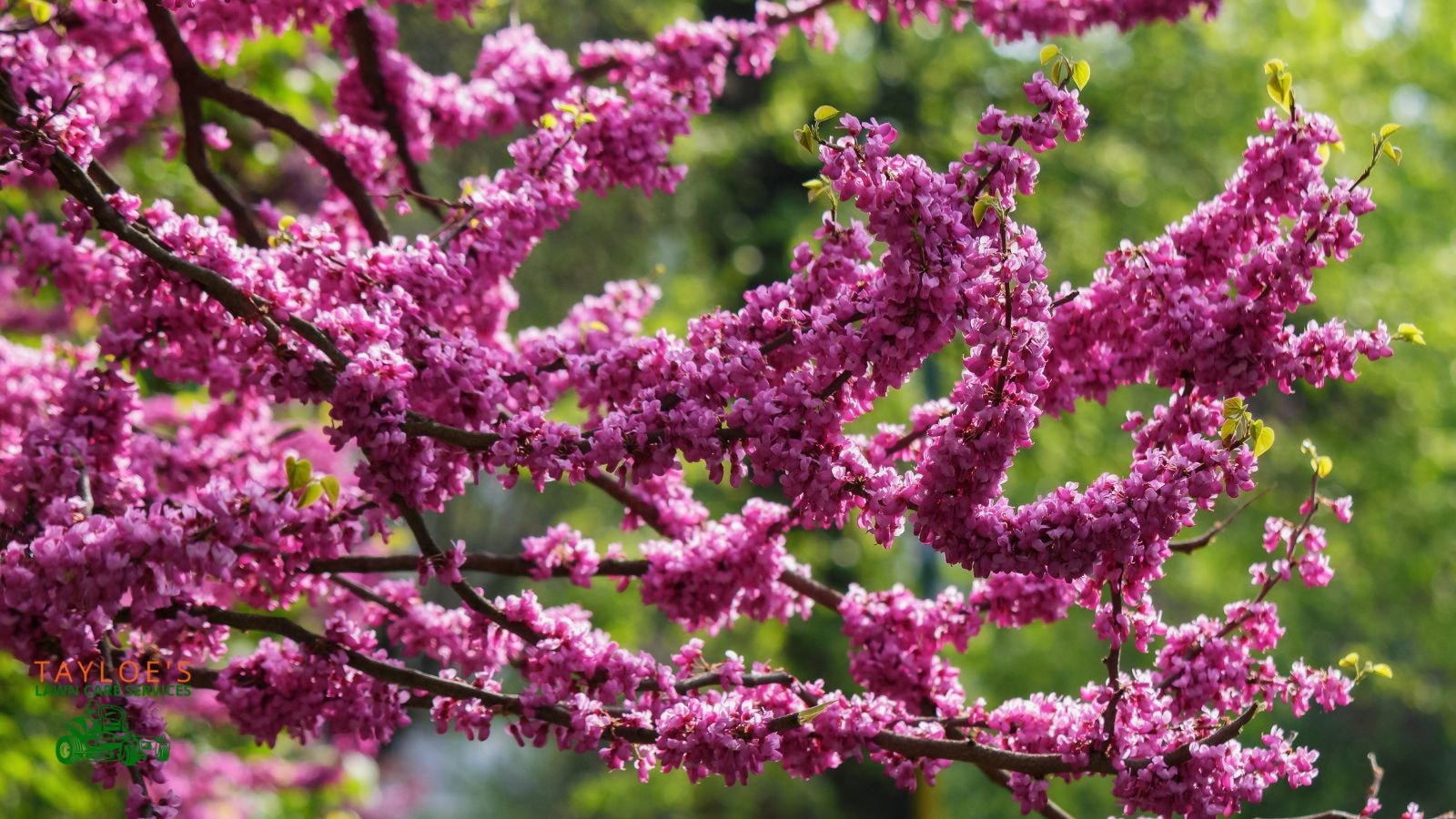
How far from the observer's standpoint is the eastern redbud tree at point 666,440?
8.87ft

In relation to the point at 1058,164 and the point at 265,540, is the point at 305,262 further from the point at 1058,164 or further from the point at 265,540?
the point at 1058,164

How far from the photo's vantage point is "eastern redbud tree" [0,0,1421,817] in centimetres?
271

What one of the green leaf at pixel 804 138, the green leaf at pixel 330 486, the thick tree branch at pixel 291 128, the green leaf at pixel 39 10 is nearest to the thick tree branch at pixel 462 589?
the green leaf at pixel 330 486

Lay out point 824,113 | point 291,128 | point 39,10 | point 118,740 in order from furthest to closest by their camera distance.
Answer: point 291,128 < point 39,10 < point 118,740 < point 824,113

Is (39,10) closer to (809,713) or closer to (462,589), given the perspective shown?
(462,589)

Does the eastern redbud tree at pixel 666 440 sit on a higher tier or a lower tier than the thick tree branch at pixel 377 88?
lower

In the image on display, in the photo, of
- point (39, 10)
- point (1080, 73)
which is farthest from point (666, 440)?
point (39, 10)

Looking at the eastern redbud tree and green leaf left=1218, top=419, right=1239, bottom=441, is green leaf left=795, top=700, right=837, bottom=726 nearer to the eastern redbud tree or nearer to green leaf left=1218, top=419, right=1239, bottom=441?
the eastern redbud tree

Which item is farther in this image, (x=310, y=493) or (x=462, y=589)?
(x=462, y=589)

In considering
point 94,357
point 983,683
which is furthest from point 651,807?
point 94,357

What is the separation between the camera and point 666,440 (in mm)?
2797

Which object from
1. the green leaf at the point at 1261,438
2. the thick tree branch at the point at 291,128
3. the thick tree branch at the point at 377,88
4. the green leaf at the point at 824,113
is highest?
the thick tree branch at the point at 377,88

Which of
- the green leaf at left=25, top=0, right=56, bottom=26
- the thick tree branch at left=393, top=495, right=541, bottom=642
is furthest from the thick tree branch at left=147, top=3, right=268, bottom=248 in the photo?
the thick tree branch at left=393, top=495, right=541, bottom=642

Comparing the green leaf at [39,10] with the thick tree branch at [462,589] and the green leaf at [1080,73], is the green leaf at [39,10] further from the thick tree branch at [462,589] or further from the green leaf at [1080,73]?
the green leaf at [1080,73]
